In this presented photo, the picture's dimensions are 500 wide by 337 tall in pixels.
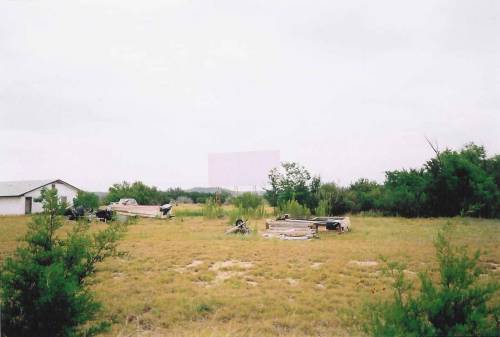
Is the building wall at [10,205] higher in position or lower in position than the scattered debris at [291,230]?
higher

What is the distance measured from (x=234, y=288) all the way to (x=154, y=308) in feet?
5.30

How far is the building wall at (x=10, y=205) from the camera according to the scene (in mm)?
30422

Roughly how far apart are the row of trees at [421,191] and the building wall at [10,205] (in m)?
21.8

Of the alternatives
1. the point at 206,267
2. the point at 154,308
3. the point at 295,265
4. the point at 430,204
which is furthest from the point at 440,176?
the point at 154,308

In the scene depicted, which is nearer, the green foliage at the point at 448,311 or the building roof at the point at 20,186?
the green foliage at the point at 448,311

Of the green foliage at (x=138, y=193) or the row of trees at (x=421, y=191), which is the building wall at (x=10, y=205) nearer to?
the green foliage at (x=138, y=193)

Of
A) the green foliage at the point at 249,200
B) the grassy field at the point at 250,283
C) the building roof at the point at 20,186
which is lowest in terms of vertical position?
the grassy field at the point at 250,283

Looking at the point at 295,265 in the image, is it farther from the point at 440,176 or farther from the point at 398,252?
the point at 440,176

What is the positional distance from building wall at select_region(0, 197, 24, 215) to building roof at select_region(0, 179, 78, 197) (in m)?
0.45

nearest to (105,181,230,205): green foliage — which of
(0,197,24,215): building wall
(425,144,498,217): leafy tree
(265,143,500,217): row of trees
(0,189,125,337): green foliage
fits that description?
(0,197,24,215): building wall

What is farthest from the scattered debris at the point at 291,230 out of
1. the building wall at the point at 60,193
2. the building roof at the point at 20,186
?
the building roof at the point at 20,186

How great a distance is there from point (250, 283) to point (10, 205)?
31.5m

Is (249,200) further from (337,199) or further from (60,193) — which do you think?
(60,193)

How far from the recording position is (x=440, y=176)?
912 inches
